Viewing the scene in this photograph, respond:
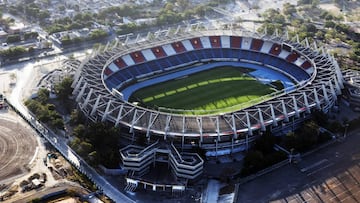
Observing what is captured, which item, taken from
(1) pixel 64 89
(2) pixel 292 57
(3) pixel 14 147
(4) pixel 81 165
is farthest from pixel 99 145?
(2) pixel 292 57

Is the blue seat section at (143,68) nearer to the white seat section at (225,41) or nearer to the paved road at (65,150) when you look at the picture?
the white seat section at (225,41)

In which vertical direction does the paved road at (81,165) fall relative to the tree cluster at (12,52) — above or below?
below

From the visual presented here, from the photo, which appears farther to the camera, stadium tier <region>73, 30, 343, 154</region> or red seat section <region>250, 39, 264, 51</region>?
red seat section <region>250, 39, 264, 51</region>

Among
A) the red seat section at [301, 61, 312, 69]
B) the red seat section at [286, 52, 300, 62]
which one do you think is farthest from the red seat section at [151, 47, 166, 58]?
the red seat section at [301, 61, 312, 69]

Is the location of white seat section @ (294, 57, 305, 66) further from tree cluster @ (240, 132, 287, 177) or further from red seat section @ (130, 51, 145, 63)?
red seat section @ (130, 51, 145, 63)

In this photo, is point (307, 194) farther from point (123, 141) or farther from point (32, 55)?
point (32, 55)

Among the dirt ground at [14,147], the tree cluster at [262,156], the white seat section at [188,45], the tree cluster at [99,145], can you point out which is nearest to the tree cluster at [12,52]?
the dirt ground at [14,147]

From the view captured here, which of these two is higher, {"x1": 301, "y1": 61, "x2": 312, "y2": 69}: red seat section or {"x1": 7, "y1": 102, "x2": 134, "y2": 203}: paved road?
{"x1": 7, "y1": 102, "x2": 134, "y2": 203}: paved road
